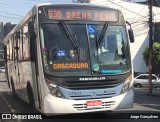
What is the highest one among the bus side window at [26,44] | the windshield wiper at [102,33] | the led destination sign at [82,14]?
the led destination sign at [82,14]

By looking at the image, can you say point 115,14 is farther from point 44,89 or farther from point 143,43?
point 143,43

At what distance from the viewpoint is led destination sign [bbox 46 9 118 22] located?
10.4 metres

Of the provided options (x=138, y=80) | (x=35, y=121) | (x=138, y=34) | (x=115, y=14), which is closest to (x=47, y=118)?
(x=35, y=121)

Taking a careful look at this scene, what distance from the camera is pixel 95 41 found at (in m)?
10.3

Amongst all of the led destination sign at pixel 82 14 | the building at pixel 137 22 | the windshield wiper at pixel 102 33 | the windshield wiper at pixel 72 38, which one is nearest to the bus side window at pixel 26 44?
the led destination sign at pixel 82 14

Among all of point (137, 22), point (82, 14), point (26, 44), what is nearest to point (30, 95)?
point (26, 44)

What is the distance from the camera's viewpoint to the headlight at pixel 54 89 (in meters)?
9.64

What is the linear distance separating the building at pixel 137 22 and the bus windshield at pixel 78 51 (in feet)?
139

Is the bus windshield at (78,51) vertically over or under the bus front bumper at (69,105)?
over

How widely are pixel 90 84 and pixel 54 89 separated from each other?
0.93 metres

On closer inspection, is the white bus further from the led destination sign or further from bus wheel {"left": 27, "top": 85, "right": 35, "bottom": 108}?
bus wheel {"left": 27, "top": 85, "right": 35, "bottom": 108}

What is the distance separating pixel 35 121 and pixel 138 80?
27177mm

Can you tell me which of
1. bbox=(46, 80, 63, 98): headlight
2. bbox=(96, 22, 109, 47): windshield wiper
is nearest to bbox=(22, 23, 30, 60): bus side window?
bbox=(46, 80, 63, 98): headlight

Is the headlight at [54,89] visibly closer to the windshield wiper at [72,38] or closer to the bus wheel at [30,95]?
the windshield wiper at [72,38]
